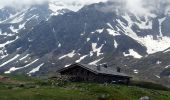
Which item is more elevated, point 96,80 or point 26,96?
point 96,80

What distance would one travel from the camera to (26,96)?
52.5 m

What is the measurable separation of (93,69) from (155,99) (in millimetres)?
23261

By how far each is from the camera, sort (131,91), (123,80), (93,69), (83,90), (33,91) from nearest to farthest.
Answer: (33,91) → (83,90) → (131,91) → (93,69) → (123,80)

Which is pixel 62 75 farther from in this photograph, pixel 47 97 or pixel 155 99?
pixel 47 97

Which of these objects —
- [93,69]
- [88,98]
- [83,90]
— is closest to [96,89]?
[83,90]

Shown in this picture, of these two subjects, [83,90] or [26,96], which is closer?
[26,96]

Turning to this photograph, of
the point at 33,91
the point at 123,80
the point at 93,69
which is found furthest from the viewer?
the point at 123,80

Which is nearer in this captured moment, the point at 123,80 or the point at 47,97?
the point at 47,97

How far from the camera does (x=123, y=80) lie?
98.7 m

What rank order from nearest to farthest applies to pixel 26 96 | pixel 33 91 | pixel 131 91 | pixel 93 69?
pixel 26 96
pixel 33 91
pixel 131 91
pixel 93 69

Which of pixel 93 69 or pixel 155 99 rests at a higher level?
pixel 93 69

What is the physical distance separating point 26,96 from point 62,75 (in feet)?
121

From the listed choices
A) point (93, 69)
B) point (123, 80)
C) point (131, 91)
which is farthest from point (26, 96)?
point (123, 80)

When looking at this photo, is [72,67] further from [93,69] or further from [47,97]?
[47,97]
